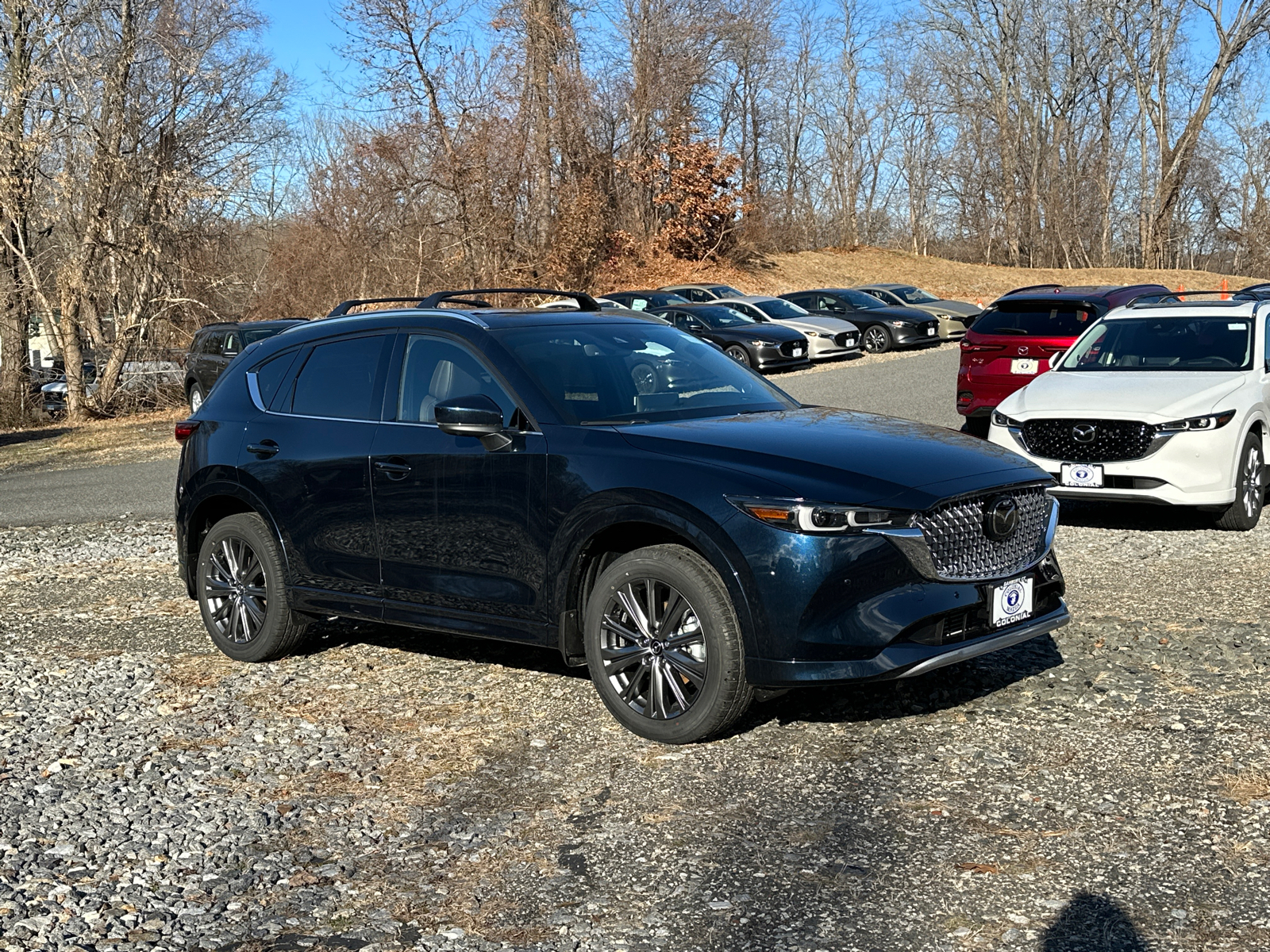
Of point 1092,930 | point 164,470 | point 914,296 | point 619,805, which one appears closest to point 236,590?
point 619,805

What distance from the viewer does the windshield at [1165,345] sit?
10922 mm

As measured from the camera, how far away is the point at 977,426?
15484mm

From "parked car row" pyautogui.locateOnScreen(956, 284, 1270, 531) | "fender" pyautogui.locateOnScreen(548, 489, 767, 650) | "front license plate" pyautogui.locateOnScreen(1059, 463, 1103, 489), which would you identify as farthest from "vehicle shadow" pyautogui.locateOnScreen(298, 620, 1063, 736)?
"front license plate" pyautogui.locateOnScreen(1059, 463, 1103, 489)

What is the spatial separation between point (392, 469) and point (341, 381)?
770mm

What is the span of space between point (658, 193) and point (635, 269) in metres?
3.59

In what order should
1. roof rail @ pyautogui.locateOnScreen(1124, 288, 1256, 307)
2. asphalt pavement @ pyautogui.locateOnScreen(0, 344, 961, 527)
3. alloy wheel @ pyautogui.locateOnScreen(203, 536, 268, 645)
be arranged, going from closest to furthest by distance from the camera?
alloy wheel @ pyautogui.locateOnScreen(203, 536, 268, 645) → roof rail @ pyautogui.locateOnScreen(1124, 288, 1256, 307) → asphalt pavement @ pyautogui.locateOnScreen(0, 344, 961, 527)

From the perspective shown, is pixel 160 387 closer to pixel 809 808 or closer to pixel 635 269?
pixel 635 269

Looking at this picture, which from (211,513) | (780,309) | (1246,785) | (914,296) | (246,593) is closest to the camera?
(1246,785)

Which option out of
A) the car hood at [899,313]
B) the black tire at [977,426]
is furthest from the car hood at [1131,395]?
the car hood at [899,313]

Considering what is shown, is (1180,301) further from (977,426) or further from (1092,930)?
(1092,930)

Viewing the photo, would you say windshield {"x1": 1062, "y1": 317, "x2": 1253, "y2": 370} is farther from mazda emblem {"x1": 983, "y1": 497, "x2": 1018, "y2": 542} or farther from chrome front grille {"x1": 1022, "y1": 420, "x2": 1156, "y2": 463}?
mazda emblem {"x1": 983, "y1": 497, "x2": 1018, "y2": 542}

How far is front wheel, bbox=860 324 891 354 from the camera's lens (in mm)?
33031

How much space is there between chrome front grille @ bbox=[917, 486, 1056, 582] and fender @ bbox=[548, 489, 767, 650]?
0.71 metres

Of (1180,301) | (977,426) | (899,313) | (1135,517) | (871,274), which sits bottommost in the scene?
(1135,517)
